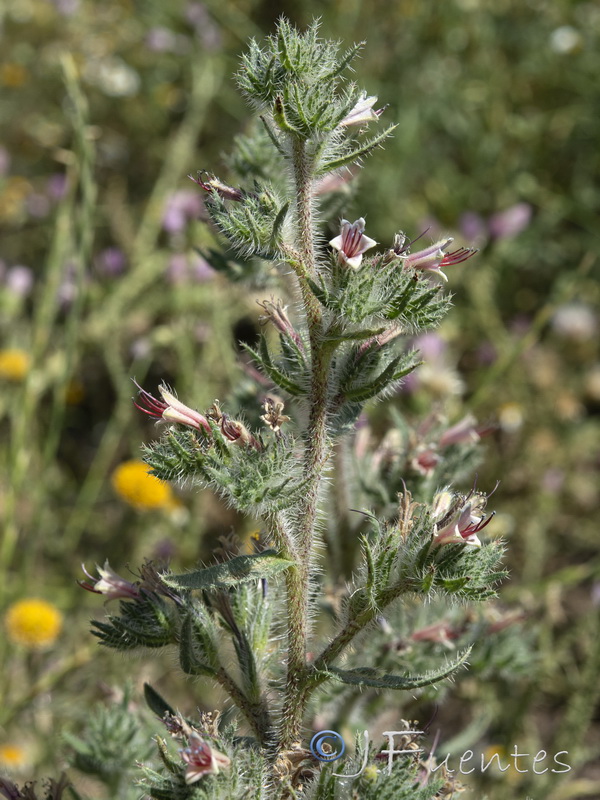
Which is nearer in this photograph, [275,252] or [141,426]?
[275,252]

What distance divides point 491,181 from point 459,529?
4.26m

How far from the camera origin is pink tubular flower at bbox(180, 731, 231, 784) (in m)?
1.52

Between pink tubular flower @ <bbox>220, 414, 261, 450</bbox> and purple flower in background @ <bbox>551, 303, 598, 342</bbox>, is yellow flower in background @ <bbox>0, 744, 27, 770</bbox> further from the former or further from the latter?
purple flower in background @ <bbox>551, 303, 598, 342</bbox>

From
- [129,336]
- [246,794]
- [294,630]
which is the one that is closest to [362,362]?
[294,630]

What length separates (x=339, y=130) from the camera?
1.65 m

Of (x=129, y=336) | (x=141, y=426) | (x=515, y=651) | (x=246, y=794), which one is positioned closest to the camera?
(x=246, y=794)

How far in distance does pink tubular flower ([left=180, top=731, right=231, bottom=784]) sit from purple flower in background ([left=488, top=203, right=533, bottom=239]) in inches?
160

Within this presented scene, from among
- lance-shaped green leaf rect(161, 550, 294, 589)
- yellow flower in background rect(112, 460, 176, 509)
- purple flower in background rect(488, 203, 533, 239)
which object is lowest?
lance-shaped green leaf rect(161, 550, 294, 589)

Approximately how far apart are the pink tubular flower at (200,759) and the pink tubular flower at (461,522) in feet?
1.85

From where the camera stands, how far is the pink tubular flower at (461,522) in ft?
5.21

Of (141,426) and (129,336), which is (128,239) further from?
(141,426)

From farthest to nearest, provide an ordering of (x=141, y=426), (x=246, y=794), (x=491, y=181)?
(x=491, y=181) < (x=141, y=426) < (x=246, y=794)
